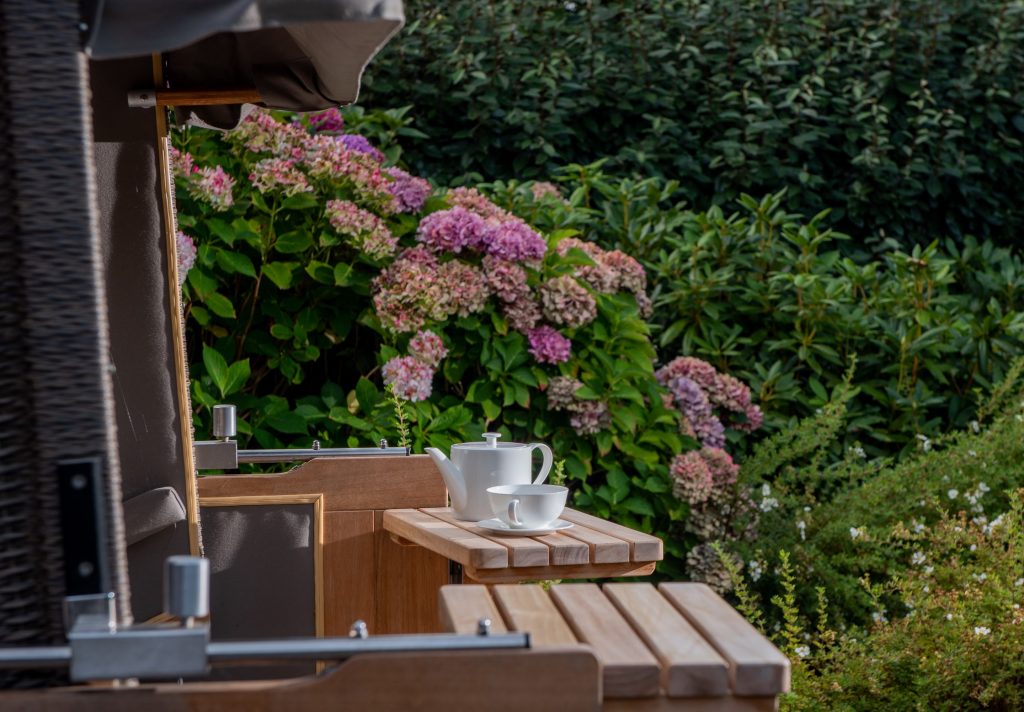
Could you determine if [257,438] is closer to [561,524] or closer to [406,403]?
[406,403]

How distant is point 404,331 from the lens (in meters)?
3.45

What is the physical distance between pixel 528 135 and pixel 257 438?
2.39 m

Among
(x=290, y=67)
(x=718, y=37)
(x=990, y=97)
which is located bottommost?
(x=290, y=67)

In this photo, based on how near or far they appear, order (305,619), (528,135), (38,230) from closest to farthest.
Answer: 1. (38,230)
2. (305,619)
3. (528,135)

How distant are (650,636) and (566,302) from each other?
2.37 m

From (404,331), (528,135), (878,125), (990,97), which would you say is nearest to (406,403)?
(404,331)

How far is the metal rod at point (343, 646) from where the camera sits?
1.08 metres

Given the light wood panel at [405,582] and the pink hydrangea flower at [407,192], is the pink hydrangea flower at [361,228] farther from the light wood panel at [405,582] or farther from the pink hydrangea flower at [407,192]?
the light wood panel at [405,582]

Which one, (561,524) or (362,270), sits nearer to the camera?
(561,524)

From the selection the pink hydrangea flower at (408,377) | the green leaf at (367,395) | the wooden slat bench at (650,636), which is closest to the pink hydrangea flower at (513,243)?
the pink hydrangea flower at (408,377)

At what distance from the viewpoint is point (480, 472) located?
2.32m

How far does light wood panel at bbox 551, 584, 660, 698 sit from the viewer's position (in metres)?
1.17

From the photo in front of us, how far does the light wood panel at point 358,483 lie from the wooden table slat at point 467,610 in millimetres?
1107

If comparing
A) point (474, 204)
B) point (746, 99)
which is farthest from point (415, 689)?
point (746, 99)
